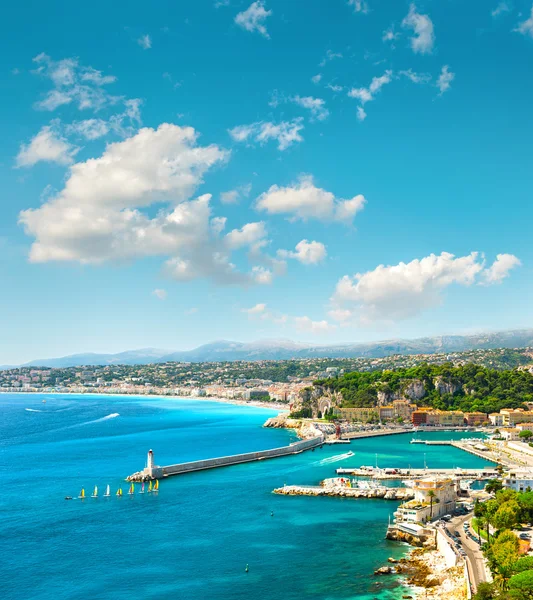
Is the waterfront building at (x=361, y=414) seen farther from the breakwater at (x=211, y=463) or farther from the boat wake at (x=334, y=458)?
the boat wake at (x=334, y=458)

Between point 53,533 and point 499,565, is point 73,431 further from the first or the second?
point 499,565

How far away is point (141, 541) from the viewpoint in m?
29.5

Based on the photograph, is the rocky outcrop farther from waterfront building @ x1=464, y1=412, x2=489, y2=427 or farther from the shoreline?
the shoreline

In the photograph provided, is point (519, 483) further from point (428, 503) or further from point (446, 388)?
A: point (446, 388)

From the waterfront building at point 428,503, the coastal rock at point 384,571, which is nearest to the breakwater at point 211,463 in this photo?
the waterfront building at point 428,503

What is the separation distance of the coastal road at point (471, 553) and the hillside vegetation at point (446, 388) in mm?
58175

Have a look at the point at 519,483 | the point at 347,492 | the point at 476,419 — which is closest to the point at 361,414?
the point at 476,419

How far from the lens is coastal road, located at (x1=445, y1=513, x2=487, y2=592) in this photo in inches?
888

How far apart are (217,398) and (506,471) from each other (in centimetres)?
11707

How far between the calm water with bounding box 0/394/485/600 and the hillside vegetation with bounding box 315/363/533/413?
32.9 meters

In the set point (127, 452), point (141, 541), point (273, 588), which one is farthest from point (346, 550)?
point (127, 452)

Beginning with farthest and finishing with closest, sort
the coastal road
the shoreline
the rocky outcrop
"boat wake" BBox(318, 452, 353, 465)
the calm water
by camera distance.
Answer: the shoreline, the rocky outcrop, "boat wake" BBox(318, 452, 353, 465), the calm water, the coastal road

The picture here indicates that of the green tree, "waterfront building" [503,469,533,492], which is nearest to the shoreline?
"waterfront building" [503,469,533,492]

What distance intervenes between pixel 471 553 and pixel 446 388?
70.5 metres
